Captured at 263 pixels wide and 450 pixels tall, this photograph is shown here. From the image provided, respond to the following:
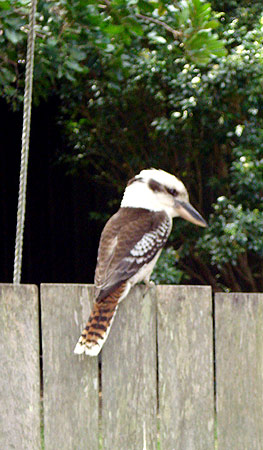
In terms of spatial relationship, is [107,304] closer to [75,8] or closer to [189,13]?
[75,8]

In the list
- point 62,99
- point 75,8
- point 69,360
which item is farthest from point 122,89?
point 69,360

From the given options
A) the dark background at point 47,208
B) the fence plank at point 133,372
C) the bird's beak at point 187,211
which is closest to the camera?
the fence plank at point 133,372

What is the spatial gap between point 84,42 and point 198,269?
3.32 meters

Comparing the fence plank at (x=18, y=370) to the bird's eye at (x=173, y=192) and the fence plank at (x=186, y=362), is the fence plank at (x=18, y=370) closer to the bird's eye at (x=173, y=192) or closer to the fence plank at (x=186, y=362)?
the fence plank at (x=186, y=362)

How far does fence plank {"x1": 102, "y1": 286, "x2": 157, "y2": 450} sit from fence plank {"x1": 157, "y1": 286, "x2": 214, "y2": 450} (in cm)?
4

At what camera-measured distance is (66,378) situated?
2.56 meters

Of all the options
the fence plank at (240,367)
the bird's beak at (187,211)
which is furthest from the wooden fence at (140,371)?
the bird's beak at (187,211)

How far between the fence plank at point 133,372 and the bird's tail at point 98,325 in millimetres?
72

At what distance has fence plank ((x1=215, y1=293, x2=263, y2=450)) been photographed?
7.95 feet

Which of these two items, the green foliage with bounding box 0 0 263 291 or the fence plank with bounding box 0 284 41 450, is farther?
the green foliage with bounding box 0 0 263 291

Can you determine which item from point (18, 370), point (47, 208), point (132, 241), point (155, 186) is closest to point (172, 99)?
point (47, 208)

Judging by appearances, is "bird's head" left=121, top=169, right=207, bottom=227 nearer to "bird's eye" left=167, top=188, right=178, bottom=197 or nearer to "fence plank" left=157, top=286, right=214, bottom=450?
"bird's eye" left=167, top=188, right=178, bottom=197

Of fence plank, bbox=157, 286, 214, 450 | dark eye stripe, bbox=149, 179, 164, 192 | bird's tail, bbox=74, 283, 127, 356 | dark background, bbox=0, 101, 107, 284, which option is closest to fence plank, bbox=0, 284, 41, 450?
bird's tail, bbox=74, 283, 127, 356

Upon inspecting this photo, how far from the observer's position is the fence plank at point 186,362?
2457mm
